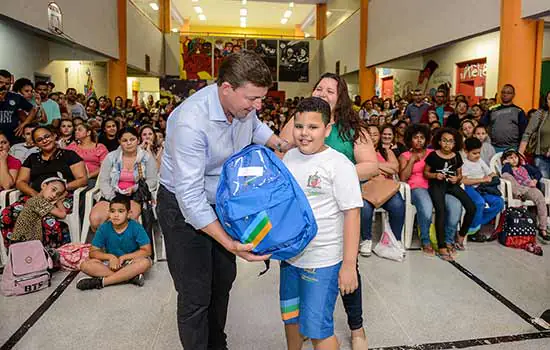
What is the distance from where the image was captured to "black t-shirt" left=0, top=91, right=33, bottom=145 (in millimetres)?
5102

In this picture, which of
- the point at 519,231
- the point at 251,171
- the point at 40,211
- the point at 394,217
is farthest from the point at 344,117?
the point at 519,231

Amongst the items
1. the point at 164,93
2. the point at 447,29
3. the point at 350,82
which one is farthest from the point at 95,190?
the point at 350,82

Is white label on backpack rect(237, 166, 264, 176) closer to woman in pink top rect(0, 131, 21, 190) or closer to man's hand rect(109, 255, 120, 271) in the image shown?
man's hand rect(109, 255, 120, 271)

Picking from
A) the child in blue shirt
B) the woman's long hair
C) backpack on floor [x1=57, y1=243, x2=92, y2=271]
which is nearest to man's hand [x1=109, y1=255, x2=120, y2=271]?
the child in blue shirt

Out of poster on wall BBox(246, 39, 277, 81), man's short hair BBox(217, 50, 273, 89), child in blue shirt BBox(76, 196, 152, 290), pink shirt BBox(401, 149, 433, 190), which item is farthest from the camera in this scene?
poster on wall BBox(246, 39, 277, 81)

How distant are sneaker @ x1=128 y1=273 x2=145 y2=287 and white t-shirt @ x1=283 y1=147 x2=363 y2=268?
5.99ft

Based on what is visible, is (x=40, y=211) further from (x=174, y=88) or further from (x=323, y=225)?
(x=174, y=88)

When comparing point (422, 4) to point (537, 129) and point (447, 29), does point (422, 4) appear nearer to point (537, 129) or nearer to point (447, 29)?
point (447, 29)

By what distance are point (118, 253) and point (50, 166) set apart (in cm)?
127

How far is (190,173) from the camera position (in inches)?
64.3

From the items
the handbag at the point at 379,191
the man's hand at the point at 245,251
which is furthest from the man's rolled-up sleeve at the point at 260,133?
the handbag at the point at 379,191

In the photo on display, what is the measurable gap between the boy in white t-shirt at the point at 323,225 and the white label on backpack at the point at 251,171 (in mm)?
266

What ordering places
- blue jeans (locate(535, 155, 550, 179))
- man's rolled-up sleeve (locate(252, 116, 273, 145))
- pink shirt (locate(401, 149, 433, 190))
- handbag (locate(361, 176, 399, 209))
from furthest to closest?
blue jeans (locate(535, 155, 550, 179)) < pink shirt (locate(401, 149, 433, 190)) < handbag (locate(361, 176, 399, 209)) < man's rolled-up sleeve (locate(252, 116, 273, 145))

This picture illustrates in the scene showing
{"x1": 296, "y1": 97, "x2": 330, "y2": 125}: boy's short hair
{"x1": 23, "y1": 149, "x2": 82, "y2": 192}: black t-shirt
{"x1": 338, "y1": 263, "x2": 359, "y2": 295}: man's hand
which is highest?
{"x1": 296, "y1": 97, "x2": 330, "y2": 125}: boy's short hair
